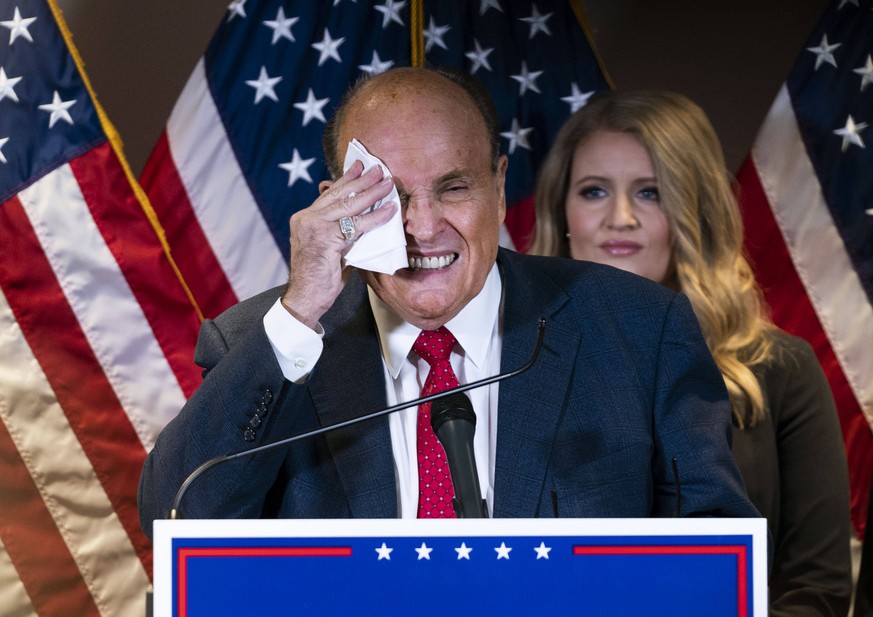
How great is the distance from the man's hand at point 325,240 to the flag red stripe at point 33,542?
1375 millimetres

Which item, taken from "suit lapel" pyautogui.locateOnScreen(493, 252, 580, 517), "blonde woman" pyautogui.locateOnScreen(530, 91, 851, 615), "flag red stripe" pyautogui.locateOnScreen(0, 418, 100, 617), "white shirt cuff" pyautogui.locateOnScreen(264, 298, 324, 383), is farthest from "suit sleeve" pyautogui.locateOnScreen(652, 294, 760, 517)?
"flag red stripe" pyautogui.locateOnScreen(0, 418, 100, 617)

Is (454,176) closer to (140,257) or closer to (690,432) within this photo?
(690,432)

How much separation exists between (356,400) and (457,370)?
0.55ft

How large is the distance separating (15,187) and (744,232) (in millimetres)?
1861

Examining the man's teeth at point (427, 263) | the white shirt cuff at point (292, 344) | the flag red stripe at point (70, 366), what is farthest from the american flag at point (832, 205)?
the white shirt cuff at point (292, 344)

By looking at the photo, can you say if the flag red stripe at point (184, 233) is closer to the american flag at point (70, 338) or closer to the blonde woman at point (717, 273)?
the american flag at point (70, 338)

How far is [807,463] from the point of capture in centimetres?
247

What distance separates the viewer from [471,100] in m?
1.73

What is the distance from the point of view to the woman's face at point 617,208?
8.64ft

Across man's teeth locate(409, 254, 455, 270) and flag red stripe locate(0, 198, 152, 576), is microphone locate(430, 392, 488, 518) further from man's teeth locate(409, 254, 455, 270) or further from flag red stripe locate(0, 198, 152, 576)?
flag red stripe locate(0, 198, 152, 576)

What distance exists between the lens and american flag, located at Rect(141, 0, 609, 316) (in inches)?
112

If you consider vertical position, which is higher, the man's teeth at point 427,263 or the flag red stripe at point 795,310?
the flag red stripe at point 795,310

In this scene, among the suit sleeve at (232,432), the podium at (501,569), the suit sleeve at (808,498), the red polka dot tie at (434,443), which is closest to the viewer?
the podium at (501,569)

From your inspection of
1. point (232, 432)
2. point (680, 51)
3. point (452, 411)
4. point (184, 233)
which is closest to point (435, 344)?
point (232, 432)
